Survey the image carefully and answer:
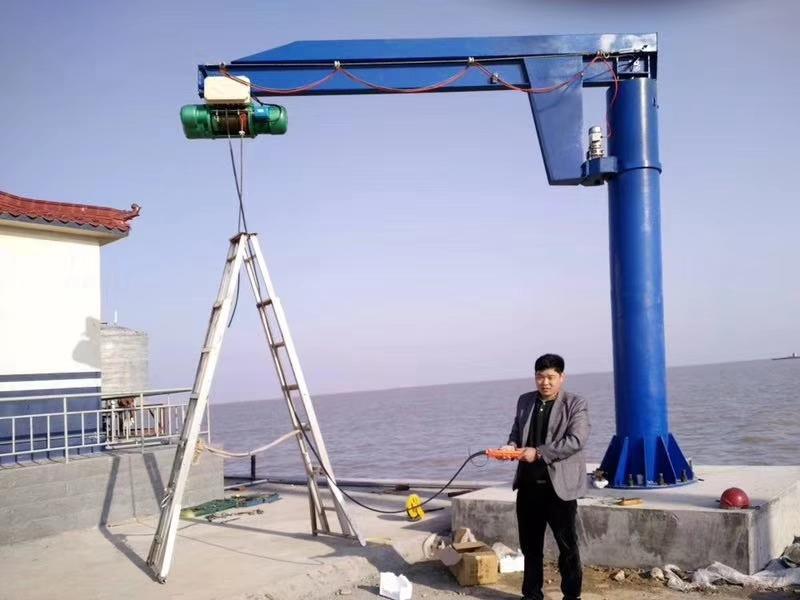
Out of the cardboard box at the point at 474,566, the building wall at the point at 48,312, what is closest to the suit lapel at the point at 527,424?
the cardboard box at the point at 474,566

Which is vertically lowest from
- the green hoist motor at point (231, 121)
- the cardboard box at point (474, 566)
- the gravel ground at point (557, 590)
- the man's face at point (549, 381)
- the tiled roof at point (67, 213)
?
the gravel ground at point (557, 590)

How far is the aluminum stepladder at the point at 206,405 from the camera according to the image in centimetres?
636

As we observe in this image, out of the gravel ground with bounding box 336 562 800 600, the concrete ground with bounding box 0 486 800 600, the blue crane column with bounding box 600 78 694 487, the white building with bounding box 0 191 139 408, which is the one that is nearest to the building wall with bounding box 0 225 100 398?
the white building with bounding box 0 191 139 408

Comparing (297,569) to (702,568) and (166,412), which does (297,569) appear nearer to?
(702,568)

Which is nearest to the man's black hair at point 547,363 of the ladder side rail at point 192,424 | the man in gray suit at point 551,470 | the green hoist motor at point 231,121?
the man in gray suit at point 551,470

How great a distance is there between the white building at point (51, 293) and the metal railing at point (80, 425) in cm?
19

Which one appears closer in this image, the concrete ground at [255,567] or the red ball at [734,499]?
the concrete ground at [255,567]

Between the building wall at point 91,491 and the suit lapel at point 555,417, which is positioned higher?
the suit lapel at point 555,417

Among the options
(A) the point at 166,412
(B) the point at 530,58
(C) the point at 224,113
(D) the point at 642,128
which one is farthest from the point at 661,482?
(A) the point at 166,412

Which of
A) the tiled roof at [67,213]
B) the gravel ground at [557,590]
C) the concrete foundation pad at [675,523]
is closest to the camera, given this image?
the gravel ground at [557,590]

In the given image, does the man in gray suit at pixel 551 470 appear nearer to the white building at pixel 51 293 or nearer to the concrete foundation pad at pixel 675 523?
the concrete foundation pad at pixel 675 523

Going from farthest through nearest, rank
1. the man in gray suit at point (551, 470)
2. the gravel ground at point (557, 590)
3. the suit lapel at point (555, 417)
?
the gravel ground at point (557, 590) → the suit lapel at point (555, 417) → the man in gray suit at point (551, 470)

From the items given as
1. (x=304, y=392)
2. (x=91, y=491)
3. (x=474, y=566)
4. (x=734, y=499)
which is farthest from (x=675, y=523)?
(x=91, y=491)

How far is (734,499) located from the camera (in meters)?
6.24
